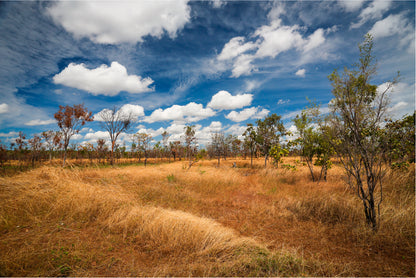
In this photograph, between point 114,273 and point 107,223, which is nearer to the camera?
point 114,273

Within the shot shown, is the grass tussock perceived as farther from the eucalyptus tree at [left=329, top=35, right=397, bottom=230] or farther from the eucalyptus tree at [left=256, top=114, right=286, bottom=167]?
the eucalyptus tree at [left=256, top=114, right=286, bottom=167]

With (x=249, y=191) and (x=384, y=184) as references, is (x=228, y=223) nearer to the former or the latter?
(x=249, y=191)

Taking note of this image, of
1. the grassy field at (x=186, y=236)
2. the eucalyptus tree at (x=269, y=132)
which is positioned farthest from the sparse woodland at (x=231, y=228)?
the eucalyptus tree at (x=269, y=132)

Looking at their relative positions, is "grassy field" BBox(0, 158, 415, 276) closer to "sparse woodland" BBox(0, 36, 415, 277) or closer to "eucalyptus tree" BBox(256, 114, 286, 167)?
"sparse woodland" BBox(0, 36, 415, 277)

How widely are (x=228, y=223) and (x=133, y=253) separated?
3299mm

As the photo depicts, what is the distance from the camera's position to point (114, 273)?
3266mm

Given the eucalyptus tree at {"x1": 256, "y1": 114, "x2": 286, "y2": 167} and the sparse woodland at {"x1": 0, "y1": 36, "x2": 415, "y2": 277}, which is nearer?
the sparse woodland at {"x1": 0, "y1": 36, "x2": 415, "y2": 277}

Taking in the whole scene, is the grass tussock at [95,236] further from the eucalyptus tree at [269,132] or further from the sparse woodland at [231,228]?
the eucalyptus tree at [269,132]

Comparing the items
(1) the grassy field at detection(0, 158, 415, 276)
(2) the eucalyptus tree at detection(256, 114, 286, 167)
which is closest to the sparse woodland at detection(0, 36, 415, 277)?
(1) the grassy field at detection(0, 158, 415, 276)

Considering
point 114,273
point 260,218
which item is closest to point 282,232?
point 260,218

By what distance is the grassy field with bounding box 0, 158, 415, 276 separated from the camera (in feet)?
11.0

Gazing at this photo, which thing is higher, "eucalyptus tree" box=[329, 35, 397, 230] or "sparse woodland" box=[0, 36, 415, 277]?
"eucalyptus tree" box=[329, 35, 397, 230]

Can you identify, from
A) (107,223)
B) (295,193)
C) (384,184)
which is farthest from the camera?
(295,193)

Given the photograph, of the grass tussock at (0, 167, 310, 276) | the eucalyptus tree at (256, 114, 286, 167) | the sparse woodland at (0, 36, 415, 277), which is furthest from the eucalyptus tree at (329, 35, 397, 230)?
the eucalyptus tree at (256, 114, 286, 167)
